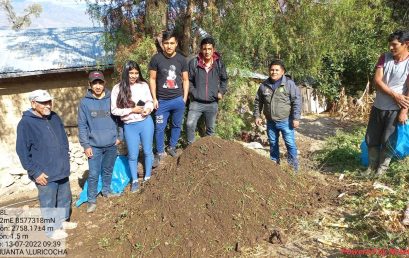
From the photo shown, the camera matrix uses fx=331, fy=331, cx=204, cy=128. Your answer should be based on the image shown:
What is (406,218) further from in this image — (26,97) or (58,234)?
(26,97)

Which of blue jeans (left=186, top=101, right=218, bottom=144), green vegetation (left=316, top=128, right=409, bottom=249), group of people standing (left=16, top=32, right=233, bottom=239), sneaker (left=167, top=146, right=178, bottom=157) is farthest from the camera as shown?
sneaker (left=167, top=146, right=178, bottom=157)

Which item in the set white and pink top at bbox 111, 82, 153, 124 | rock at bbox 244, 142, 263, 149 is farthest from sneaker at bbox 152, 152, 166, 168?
Answer: rock at bbox 244, 142, 263, 149

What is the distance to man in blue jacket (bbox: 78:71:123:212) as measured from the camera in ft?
13.5

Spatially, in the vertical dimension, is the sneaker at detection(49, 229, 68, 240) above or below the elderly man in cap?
below

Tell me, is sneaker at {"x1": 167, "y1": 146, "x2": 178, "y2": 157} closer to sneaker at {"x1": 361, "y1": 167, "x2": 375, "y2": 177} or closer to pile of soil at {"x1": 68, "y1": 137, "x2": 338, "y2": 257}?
pile of soil at {"x1": 68, "y1": 137, "x2": 338, "y2": 257}

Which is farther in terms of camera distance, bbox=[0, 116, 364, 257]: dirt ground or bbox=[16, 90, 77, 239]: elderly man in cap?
bbox=[16, 90, 77, 239]: elderly man in cap

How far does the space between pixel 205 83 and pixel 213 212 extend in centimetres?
198

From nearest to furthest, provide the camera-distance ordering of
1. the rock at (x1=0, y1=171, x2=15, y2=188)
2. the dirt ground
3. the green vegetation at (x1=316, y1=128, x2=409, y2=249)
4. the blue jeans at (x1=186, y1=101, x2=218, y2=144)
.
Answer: the green vegetation at (x1=316, y1=128, x2=409, y2=249) → the dirt ground → the blue jeans at (x1=186, y1=101, x2=218, y2=144) → the rock at (x1=0, y1=171, x2=15, y2=188)

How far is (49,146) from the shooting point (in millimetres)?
3768

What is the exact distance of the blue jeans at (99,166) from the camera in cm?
430

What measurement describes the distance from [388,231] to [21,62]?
8.47m

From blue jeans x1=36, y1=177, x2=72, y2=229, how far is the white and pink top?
41.0 inches

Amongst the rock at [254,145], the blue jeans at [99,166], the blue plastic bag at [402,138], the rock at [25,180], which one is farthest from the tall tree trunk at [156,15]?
the rock at [25,180]

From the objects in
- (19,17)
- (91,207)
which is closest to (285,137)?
(91,207)
